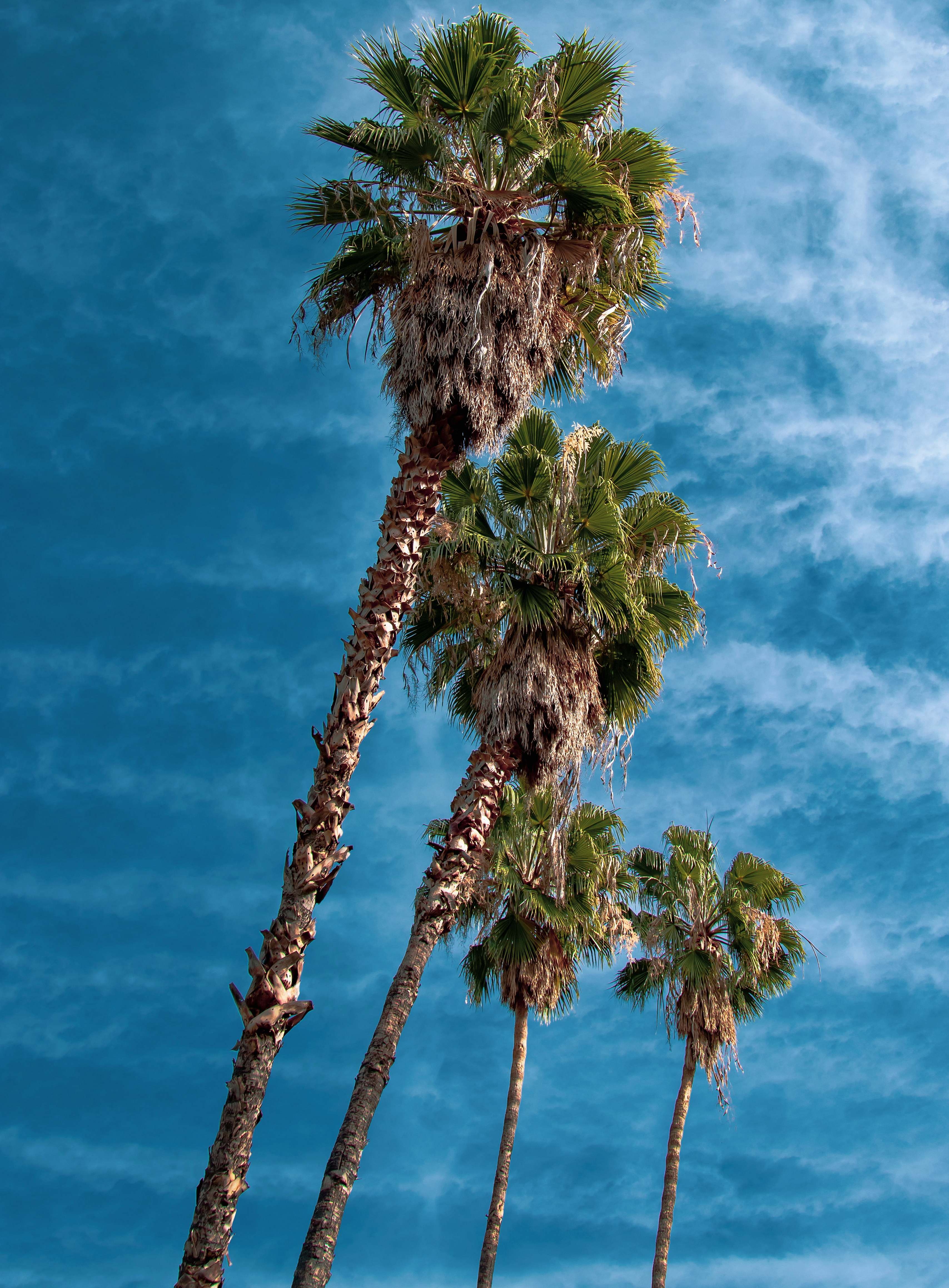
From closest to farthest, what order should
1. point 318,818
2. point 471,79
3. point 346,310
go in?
point 318,818
point 471,79
point 346,310

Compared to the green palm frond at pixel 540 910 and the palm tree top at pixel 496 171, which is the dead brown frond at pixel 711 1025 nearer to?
the green palm frond at pixel 540 910

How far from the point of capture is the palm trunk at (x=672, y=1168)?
53.9ft

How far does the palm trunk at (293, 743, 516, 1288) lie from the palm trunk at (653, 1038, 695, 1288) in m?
9.15

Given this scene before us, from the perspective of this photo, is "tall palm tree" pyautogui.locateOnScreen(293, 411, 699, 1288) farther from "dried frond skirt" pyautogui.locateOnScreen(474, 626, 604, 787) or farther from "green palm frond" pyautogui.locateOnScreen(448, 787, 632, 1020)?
"green palm frond" pyautogui.locateOnScreen(448, 787, 632, 1020)

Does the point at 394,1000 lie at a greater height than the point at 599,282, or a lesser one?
lesser

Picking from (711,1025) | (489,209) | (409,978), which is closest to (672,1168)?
(711,1025)

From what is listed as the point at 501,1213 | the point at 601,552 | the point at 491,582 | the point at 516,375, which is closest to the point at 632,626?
the point at 601,552

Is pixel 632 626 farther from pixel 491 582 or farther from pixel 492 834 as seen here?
pixel 492 834

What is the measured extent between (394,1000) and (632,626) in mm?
4878

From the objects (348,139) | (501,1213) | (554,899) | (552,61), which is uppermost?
(552,61)

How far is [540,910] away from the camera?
15320 mm

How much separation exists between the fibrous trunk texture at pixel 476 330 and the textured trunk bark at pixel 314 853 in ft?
1.75

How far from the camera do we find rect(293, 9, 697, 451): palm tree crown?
394 inches

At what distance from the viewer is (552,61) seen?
10.8m
